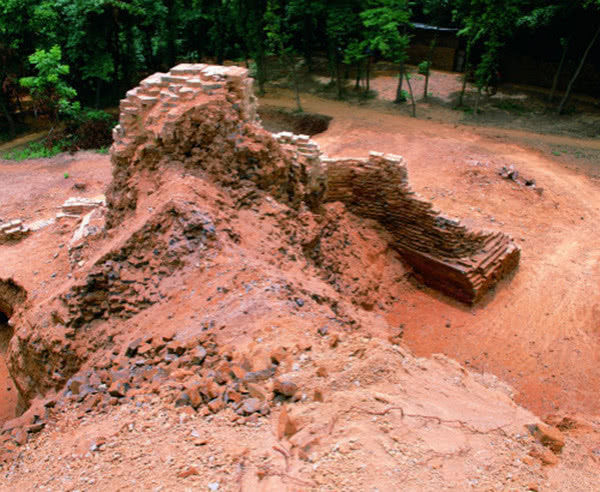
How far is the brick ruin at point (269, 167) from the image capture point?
7707 millimetres

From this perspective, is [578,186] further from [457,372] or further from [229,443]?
[229,443]

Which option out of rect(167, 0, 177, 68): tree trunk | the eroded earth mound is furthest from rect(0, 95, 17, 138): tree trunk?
the eroded earth mound

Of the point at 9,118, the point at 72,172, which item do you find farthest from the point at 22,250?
the point at 9,118

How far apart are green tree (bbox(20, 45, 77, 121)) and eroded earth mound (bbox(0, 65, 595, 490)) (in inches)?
455

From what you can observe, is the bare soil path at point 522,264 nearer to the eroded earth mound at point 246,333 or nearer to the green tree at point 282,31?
the eroded earth mound at point 246,333

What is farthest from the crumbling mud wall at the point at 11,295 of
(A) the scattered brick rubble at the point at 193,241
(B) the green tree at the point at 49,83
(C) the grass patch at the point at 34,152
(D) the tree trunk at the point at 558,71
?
(D) the tree trunk at the point at 558,71

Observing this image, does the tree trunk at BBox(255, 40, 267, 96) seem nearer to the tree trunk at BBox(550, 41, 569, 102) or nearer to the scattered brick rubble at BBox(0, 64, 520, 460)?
the tree trunk at BBox(550, 41, 569, 102)

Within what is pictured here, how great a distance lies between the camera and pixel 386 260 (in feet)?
33.8

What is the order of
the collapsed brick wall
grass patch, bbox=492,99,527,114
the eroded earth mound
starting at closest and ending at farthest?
the eroded earth mound < the collapsed brick wall < grass patch, bbox=492,99,527,114

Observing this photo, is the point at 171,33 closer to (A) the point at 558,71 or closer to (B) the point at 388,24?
(B) the point at 388,24

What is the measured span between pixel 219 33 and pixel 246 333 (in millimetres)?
24174

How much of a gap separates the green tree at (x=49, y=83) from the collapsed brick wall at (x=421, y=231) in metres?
13.9

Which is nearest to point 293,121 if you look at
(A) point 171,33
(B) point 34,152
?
(A) point 171,33

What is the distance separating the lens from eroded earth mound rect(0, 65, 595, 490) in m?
4.11
